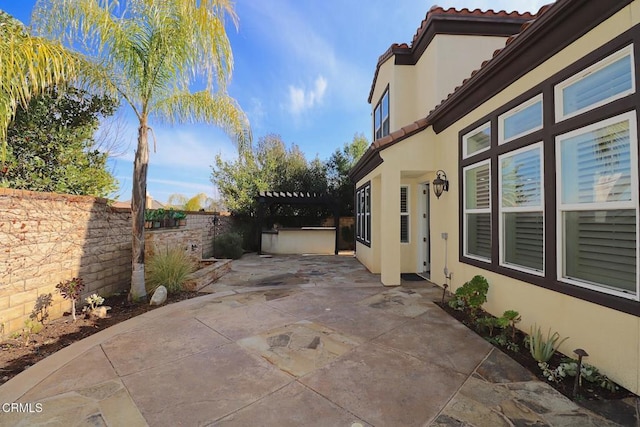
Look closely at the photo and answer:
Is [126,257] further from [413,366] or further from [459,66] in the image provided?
[459,66]

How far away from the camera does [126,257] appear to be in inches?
251

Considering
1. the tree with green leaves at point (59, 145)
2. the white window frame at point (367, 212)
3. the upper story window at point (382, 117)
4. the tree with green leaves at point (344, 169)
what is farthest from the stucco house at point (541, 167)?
the tree with green leaves at point (344, 169)

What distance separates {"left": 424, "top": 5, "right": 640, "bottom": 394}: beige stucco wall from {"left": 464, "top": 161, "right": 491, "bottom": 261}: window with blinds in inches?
14.5

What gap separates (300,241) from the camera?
13.4 meters

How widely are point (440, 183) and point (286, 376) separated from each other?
481cm

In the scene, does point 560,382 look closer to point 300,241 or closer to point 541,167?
point 541,167

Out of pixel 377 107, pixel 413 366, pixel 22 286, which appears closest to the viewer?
pixel 413 366

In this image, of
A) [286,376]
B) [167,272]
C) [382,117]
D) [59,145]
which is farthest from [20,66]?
[382,117]

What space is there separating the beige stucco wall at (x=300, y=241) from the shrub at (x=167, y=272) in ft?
22.7

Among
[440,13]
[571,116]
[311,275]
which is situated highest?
[440,13]

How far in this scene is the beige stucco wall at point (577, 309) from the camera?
2.57 metres

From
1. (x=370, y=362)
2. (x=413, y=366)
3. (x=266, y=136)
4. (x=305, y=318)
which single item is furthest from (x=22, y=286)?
(x=266, y=136)

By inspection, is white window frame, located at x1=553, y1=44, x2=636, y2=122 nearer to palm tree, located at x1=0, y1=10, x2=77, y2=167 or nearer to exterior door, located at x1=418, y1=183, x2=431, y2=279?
exterior door, located at x1=418, y1=183, x2=431, y2=279

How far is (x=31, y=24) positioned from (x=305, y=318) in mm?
6618
